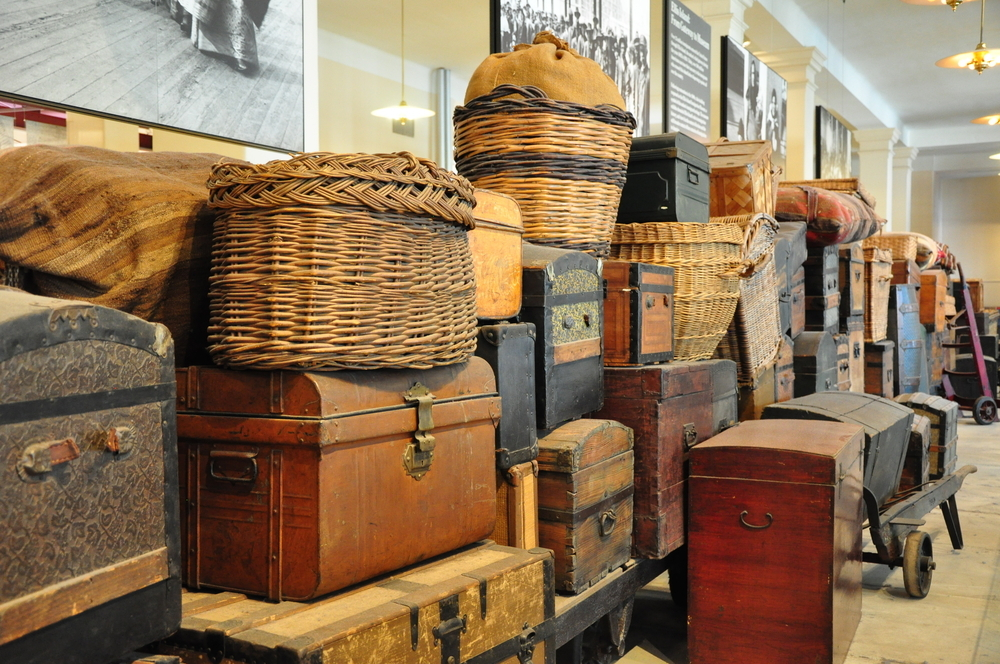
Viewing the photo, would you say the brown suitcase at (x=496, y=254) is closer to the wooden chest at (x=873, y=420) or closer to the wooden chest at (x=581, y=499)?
the wooden chest at (x=581, y=499)

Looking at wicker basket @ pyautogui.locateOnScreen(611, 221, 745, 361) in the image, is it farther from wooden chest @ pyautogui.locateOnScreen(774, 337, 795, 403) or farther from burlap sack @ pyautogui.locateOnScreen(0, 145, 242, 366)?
burlap sack @ pyautogui.locateOnScreen(0, 145, 242, 366)

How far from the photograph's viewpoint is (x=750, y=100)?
715 centimetres

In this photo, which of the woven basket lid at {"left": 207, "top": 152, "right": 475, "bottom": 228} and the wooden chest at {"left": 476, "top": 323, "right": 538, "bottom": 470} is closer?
the woven basket lid at {"left": 207, "top": 152, "right": 475, "bottom": 228}

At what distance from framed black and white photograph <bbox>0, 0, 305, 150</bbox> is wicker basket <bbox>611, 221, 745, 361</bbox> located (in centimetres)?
119

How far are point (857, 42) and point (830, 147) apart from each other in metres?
1.47

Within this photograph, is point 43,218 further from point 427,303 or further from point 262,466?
point 427,303

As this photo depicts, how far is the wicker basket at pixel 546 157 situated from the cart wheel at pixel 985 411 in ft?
21.7

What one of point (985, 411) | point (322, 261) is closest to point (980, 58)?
point (985, 411)

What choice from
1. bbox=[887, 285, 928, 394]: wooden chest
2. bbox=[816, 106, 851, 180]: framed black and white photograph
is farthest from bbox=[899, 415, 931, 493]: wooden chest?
bbox=[816, 106, 851, 180]: framed black and white photograph

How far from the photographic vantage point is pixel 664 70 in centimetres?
559

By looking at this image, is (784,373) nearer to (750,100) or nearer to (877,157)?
(750,100)

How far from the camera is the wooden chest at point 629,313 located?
2.71 meters

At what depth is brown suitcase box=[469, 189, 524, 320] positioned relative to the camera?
2.12 m

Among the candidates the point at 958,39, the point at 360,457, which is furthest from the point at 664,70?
the point at 958,39
